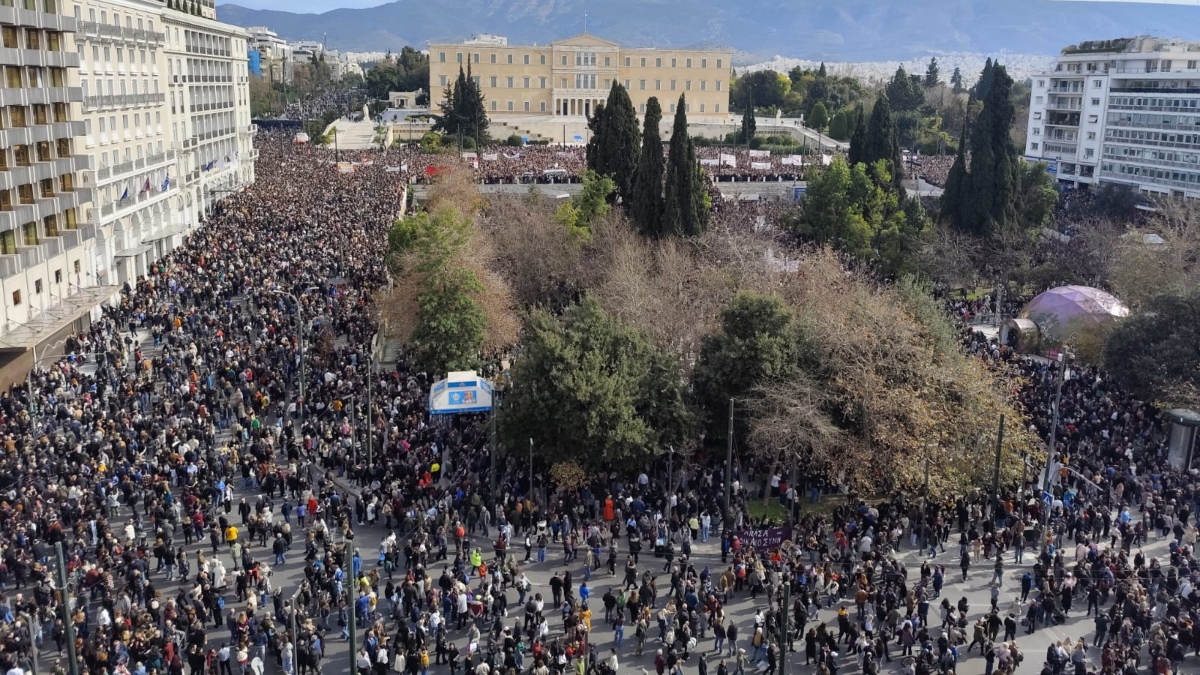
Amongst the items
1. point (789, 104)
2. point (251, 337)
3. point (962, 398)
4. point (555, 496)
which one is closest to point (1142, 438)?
point (962, 398)

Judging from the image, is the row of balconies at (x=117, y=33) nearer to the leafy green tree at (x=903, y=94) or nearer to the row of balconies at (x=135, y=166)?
the row of balconies at (x=135, y=166)

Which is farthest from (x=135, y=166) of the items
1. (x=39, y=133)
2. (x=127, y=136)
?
(x=39, y=133)

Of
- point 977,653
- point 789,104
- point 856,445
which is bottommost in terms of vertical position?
point 977,653

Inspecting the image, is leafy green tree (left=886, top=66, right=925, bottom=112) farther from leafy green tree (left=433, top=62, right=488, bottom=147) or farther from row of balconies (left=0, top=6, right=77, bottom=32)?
row of balconies (left=0, top=6, right=77, bottom=32)

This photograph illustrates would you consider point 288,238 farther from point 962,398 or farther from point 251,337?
point 962,398

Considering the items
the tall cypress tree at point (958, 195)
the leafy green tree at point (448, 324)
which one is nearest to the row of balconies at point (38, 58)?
the leafy green tree at point (448, 324)

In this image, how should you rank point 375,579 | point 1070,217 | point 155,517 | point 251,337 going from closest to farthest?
1. point 375,579
2. point 155,517
3. point 251,337
4. point 1070,217
